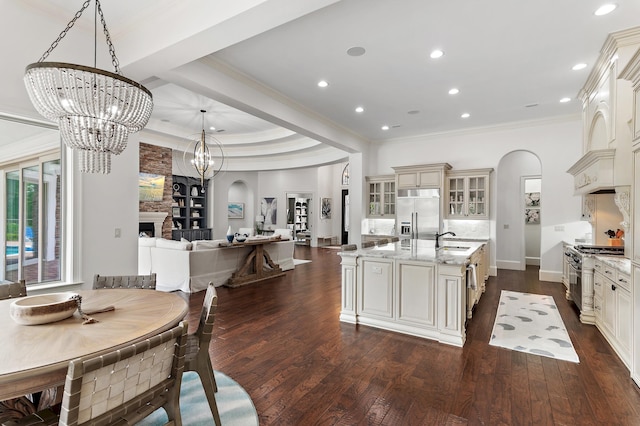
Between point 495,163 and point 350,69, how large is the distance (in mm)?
4478

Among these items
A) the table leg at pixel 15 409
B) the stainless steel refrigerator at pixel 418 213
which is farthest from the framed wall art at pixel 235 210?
the table leg at pixel 15 409

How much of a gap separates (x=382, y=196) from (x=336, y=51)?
4623 millimetres

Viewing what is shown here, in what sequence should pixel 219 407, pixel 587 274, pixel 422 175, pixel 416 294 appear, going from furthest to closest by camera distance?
pixel 422 175, pixel 587 274, pixel 416 294, pixel 219 407

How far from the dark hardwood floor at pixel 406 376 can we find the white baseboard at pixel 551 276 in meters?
2.54

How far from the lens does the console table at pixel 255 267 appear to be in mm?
6090

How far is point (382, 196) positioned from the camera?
26.0ft

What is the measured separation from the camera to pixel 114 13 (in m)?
3.12

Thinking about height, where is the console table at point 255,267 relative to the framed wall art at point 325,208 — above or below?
below

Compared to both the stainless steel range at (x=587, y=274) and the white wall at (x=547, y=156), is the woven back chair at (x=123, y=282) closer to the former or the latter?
the stainless steel range at (x=587, y=274)

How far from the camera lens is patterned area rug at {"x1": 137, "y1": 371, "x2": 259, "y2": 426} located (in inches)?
82.0

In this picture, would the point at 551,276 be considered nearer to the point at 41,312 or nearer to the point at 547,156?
the point at 547,156

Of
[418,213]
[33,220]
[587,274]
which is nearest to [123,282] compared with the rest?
[33,220]

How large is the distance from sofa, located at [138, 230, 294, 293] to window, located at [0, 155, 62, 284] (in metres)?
2.21

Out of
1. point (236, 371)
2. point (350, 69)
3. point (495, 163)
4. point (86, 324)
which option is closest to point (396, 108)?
point (350, 69)
